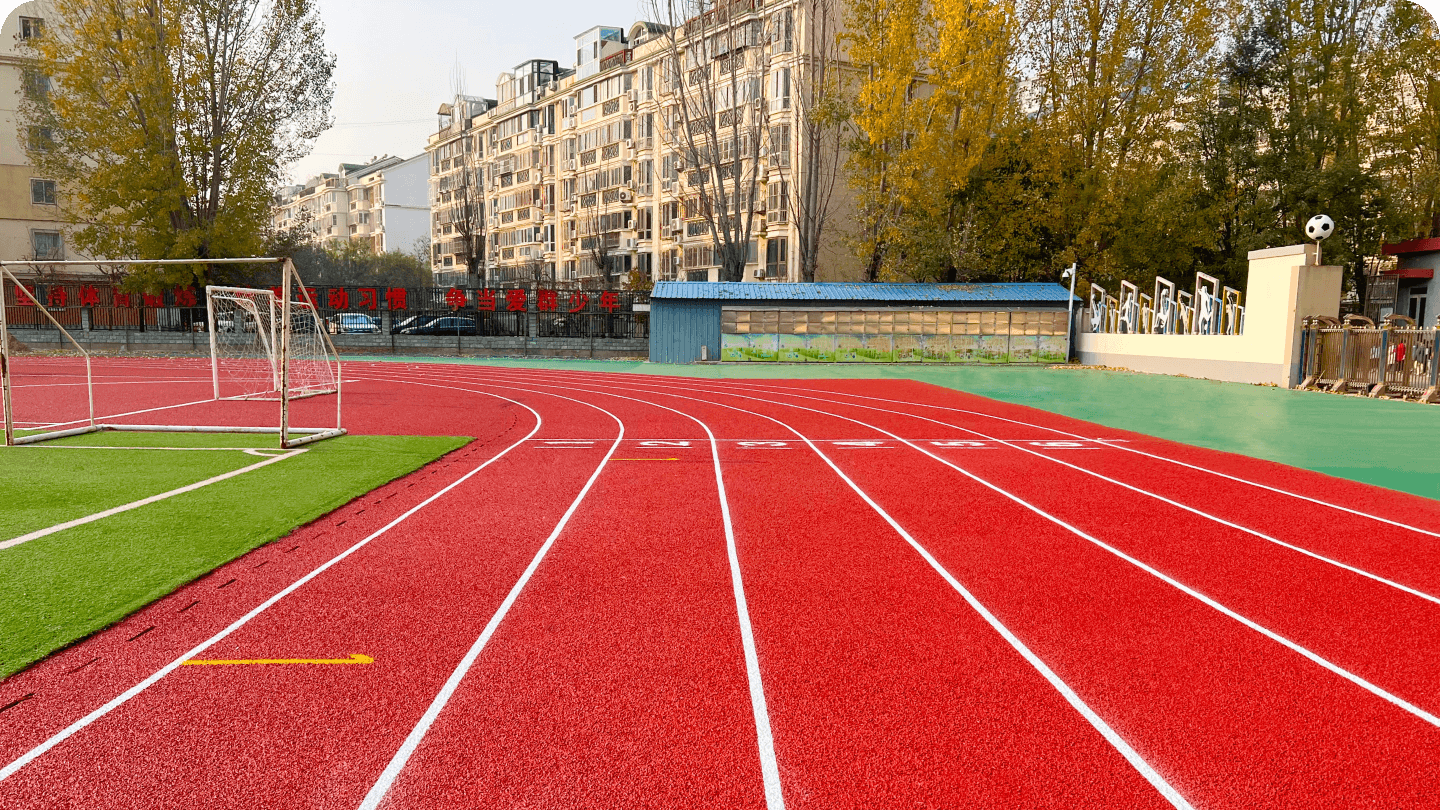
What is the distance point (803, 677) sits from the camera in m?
4.34

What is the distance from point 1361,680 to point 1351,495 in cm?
566

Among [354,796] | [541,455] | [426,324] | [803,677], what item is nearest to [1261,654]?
[803,677]

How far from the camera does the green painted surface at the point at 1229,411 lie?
11.2 meters

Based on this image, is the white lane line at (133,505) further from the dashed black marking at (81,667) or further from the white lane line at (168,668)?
the dashed black marking at (81,667)

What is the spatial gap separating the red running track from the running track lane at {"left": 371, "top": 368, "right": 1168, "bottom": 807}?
0.02m

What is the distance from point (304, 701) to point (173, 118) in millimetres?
A: 38099

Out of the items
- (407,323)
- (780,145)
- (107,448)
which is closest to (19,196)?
(407,323)

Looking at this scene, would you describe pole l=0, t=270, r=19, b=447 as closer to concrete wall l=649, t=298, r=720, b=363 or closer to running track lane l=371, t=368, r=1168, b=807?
running track lane l=371, t=368, r=1168, b=807

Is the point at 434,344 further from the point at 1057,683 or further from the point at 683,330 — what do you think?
the point at 1057,683

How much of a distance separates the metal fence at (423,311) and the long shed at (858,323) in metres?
2.80

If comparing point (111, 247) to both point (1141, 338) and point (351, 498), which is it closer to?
point (351, 498)

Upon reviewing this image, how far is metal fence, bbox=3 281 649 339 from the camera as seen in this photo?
34344 mm

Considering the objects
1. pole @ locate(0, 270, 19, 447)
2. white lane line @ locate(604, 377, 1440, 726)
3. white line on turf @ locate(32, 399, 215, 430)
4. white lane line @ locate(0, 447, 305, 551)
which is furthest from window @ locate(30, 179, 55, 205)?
white lane line @ locate(604, 377, 1440, 726)

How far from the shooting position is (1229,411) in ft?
55.4
